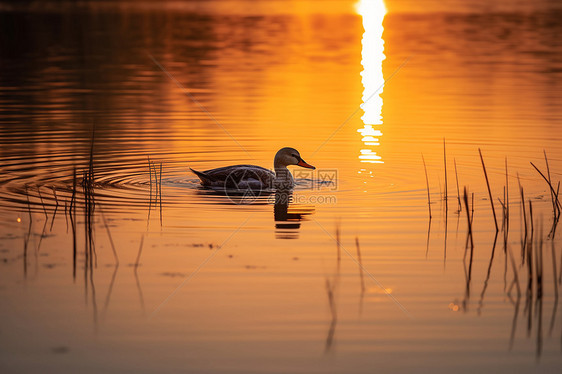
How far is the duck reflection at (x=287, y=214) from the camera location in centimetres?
913

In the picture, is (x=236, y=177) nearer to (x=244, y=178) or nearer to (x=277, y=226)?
(x=244, y=178)

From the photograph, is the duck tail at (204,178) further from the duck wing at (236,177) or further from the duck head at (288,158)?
the duck head at (288,158)

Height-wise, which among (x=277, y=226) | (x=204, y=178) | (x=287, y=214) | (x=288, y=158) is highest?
(x=288, y=158)

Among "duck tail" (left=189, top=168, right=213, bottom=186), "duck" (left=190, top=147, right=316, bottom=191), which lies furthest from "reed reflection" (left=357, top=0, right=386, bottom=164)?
"duck tail" (left=189, top=168, right=213, bottom=186)

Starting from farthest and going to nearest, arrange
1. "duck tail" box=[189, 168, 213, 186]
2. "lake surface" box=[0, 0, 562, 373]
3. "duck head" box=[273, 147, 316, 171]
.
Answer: "duck head" box=[273, 147, 316, 171]
"duck tail" box=[189, 168, 213, 186]
"lake surface" box=[0, 0, 562, 373]

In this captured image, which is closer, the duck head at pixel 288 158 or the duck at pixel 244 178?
the duck at pixel 244 178

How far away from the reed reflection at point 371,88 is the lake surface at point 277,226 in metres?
0.13

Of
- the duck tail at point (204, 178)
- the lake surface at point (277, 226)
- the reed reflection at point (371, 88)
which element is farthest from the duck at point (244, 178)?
the reed reflection at point (371, 88)

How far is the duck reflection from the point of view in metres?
9.13

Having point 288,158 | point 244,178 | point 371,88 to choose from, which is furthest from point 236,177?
point 371,88

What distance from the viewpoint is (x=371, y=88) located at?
2311cm

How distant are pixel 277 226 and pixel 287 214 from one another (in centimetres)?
70

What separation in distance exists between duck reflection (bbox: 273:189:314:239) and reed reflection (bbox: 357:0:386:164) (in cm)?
254

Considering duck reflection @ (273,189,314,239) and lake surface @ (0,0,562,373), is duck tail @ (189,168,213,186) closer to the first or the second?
lake surface @ (0,0,562,373)
